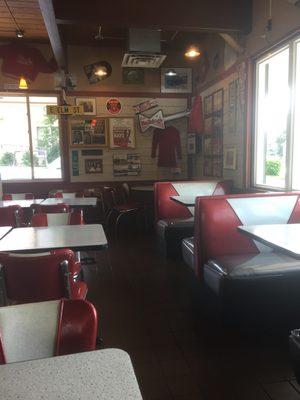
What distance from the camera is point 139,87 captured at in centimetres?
731

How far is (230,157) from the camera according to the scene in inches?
213

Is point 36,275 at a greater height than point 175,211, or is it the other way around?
point 36,275

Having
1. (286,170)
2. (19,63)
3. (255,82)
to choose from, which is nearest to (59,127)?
(19,63)

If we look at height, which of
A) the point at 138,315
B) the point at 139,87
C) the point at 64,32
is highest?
the point at 64,32

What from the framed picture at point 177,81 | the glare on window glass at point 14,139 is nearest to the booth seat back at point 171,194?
the framed picture at point 177,81

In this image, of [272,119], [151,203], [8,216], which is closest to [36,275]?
[8,216]

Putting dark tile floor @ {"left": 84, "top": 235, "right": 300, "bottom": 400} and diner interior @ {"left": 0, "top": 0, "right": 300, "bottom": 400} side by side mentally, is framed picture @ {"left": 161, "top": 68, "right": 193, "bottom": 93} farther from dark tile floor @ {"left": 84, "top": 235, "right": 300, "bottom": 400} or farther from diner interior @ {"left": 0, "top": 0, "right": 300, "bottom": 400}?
dark tile floor @ {"left": 84, "top": 235, "right": 300, "bottom": 400}

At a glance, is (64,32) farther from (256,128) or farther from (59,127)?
(256,128)

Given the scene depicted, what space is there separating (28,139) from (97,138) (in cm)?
145

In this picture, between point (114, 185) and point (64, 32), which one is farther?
point (114, 185)

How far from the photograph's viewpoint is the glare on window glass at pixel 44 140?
7062 mm

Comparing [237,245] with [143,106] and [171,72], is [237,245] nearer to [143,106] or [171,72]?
[143,106]

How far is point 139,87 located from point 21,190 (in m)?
3.39

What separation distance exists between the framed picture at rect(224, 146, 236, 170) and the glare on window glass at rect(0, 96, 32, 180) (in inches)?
165
